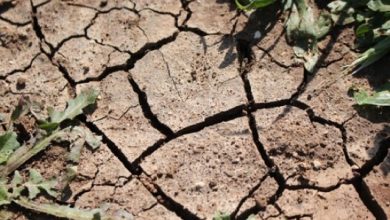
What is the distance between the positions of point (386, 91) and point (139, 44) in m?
1.49

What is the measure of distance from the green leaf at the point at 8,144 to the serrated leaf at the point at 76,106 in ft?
0.75

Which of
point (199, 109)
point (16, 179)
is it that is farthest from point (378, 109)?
point (16, 179)

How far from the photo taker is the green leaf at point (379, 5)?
3.56 m

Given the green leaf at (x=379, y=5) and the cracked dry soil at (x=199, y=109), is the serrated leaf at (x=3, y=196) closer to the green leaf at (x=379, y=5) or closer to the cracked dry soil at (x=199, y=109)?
the cracked dry soil at (x=199, y=109)

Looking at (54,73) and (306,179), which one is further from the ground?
(54,73)

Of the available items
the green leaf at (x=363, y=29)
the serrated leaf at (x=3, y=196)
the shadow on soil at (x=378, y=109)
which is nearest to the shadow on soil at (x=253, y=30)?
the green leaf at (x=363, y=29)

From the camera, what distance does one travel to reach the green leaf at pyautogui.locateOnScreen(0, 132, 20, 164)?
11.2ft

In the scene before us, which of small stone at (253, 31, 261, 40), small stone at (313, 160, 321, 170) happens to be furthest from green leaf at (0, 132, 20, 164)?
small stone at (313, 160, 321, 170)

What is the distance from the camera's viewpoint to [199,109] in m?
3.56

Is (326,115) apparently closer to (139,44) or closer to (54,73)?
(139,44)

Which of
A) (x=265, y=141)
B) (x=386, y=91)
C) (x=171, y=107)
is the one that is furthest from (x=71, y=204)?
(x=386, y=91)

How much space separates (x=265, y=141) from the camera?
341 cm

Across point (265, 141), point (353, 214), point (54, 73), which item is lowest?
point (353, 214)

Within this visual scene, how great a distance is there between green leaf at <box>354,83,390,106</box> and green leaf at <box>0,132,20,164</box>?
1.90 m
